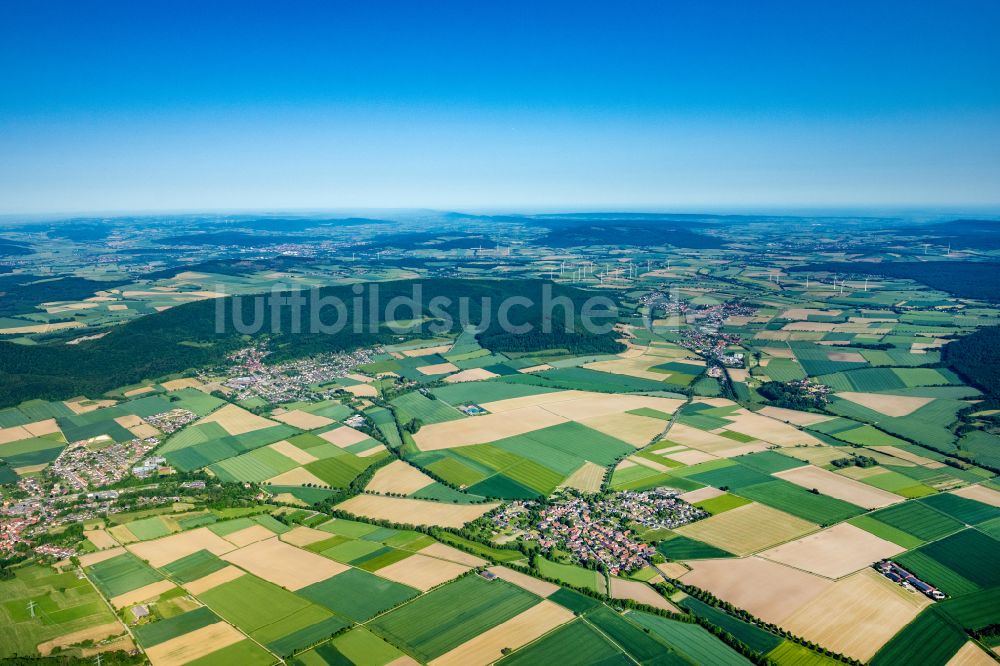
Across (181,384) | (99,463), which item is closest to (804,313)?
(181,384)

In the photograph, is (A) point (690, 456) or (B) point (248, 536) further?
(A) point (690, 456)

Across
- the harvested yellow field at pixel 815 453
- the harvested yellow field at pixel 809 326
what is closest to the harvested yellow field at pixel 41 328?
the harvested yellow field at pixel 815 453

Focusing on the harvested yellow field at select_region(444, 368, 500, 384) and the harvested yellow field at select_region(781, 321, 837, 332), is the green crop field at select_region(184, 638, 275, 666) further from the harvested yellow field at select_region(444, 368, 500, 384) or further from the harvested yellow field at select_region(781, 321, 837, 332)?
the harvested yellow field at select_region(781, 321, 837, 332)

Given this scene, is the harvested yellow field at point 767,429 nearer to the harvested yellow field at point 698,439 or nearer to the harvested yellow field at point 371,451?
the harvested yellow field at point 698,439

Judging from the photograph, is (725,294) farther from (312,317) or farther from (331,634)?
(331,634)

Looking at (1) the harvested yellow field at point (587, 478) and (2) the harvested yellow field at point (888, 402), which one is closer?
(1) the harvested yellow field at point (587, 478)

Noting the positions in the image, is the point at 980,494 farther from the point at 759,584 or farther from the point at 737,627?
the point at 737,627
